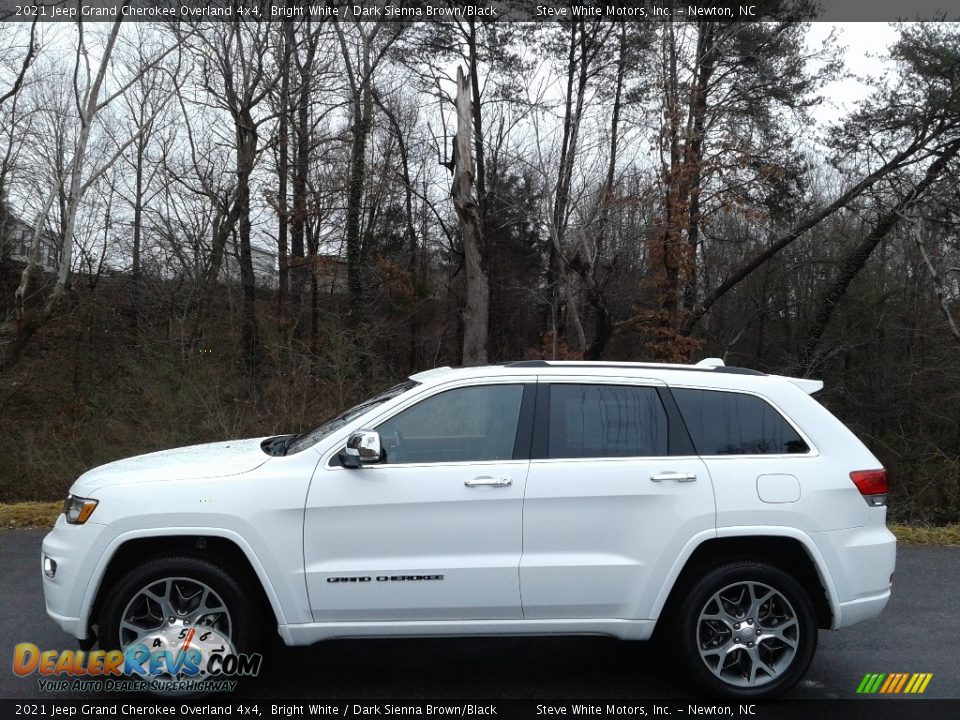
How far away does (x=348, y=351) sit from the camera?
1978 centimetres

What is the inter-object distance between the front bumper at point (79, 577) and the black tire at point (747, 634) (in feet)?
9.85

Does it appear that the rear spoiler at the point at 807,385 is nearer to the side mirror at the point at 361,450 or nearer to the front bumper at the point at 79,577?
the side mirror at the point at 361,450

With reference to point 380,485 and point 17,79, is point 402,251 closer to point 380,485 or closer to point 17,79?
point 17,79

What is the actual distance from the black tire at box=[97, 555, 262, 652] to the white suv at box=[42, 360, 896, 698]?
10 millimetres

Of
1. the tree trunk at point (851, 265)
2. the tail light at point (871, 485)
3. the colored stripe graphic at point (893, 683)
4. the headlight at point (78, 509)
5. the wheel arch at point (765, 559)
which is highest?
the tree trunk at point (851, 265)

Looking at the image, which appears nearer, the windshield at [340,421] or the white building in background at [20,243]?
the windshield at [340,421]

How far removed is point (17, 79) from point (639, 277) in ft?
54.1

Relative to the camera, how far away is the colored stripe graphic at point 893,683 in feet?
15.5

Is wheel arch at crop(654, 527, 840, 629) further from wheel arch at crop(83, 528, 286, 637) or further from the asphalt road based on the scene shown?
wheel arch at crop(83, 528, 286, 637)

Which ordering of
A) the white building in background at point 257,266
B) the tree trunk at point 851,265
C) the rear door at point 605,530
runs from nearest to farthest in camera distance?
1. the rear door at point 605,530
2. the tree trunk at point 851,265
3. the white building in background at point 257,266

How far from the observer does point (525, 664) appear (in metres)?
5.10

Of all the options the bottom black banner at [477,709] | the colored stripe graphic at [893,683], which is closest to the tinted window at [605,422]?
the bottom black banner at [477,709]

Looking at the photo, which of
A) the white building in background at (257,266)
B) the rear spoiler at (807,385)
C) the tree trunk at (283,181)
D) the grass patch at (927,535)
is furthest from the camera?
the white building in background at (257,266)

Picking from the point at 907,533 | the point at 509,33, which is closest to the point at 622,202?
the point at 509,33
